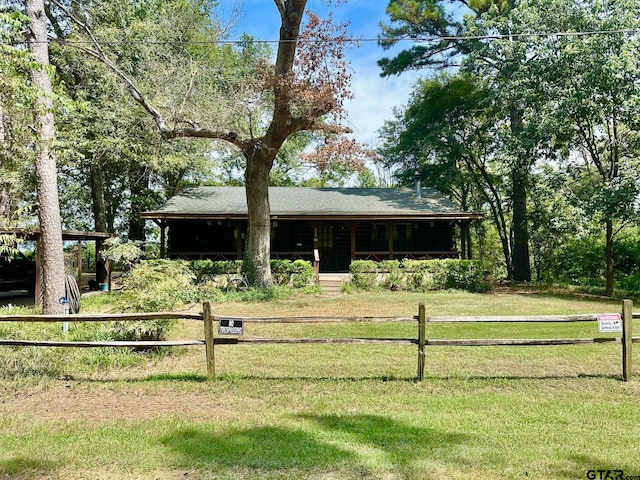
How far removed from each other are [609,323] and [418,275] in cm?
1102

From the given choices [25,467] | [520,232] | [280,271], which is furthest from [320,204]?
[25,467]

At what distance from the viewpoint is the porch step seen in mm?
16658

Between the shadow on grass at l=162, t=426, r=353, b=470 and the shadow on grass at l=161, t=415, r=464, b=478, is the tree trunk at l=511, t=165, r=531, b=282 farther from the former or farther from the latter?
→ the shadow on grass at l=162, t=426, r=353, b=470

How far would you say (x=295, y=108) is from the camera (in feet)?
53.2

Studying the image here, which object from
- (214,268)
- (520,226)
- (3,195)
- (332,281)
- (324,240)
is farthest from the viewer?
(520,226)

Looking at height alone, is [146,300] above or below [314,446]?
above

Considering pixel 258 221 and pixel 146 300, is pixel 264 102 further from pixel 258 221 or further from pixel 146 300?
pixel 146 300

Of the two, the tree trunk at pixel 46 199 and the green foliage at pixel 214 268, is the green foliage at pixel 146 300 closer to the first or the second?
the tree trunk at pixel 46 199

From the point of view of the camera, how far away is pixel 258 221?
16078 mm

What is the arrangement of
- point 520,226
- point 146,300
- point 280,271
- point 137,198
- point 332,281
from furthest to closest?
point 137,198 < point 520,226 < point 332,281 < point 280,271 < point 146,300

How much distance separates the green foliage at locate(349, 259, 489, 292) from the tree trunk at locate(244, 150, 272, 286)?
3.49m

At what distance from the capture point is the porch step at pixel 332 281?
54.7 ft

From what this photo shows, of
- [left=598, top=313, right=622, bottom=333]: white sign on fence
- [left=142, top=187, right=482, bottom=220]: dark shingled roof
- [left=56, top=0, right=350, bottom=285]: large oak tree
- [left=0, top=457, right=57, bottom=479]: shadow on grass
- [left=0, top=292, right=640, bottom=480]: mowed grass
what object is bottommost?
[left=0, top=292, right=640, bottom=480]: mowed grass

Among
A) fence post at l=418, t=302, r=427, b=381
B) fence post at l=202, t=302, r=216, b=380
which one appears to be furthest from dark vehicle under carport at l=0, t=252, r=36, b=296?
fence post at l=418, t=302, r=427, b=381
